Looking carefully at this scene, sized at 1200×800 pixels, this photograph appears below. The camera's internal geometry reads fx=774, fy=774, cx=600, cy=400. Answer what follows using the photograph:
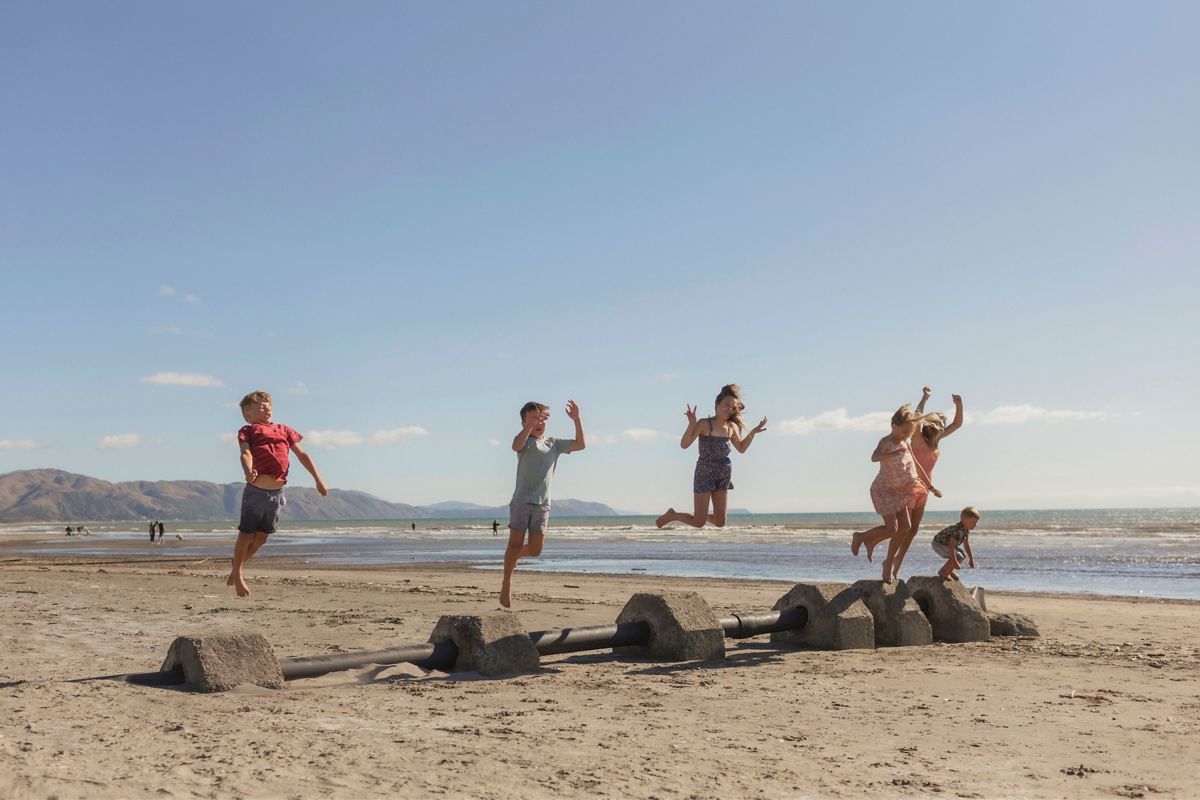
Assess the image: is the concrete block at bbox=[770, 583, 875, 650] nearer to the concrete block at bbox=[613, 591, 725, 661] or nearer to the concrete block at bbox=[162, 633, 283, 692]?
the concrete block at bbox=[613, 591, 725, 661]

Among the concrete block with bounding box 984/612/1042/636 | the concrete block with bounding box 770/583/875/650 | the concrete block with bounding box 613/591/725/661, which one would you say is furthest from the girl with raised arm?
the concrete block with bounding box 613/591/725/661

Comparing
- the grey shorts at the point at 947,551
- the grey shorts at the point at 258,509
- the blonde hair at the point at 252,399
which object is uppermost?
the blonde hair at the point at 252,399

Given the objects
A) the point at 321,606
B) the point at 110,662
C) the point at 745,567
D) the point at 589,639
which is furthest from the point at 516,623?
the point at 745,567

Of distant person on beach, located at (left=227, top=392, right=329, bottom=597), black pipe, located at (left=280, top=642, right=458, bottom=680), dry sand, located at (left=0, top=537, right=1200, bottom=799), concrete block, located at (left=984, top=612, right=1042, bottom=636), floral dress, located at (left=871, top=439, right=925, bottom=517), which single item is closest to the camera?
dry sand, located at (left=0, top=537, right=1200, bottom=799)

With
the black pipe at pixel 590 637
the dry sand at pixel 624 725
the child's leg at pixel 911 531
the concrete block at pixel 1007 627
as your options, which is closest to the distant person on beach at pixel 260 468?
the dry sand at pixel 624 725

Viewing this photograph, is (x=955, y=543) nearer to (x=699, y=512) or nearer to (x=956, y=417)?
(x=956, y=417)

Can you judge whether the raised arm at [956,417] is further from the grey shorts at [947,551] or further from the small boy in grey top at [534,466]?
the small boy in grey top at [534,466]

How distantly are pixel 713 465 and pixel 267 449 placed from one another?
465cm

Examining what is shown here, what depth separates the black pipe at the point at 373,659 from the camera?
6906mm

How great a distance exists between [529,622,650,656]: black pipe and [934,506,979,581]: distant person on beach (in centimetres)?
481

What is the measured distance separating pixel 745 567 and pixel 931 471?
18.6 m

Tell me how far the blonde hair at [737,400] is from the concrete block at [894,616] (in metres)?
2.84

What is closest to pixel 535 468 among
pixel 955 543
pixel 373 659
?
pixel 373 659

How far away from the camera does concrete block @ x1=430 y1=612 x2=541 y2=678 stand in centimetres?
761
